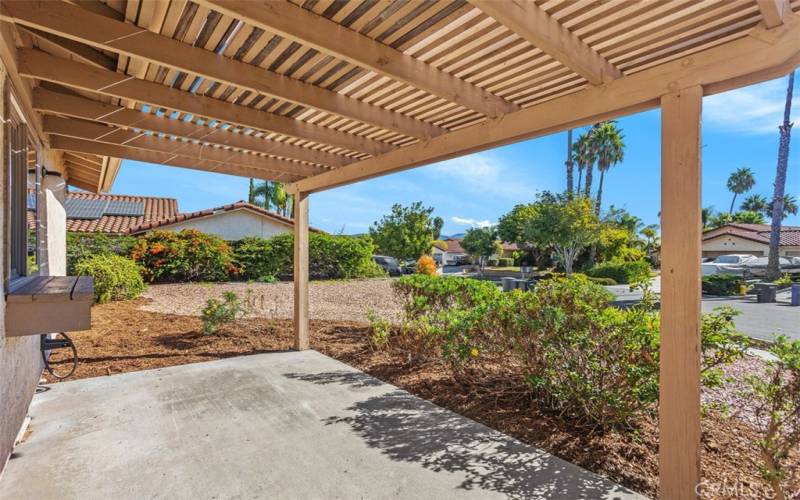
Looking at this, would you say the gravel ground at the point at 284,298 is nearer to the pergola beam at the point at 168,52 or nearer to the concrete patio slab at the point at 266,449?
the concrete patio slab at the point at 266,449

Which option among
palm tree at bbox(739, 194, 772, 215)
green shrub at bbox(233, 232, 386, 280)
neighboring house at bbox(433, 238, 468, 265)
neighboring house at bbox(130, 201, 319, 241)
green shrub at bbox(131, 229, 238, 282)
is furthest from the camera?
palm tree at bbox(739, 194, 772, 215)

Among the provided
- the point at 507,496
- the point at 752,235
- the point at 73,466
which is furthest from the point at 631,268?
the point at 73,466

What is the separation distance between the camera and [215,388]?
4.19 m

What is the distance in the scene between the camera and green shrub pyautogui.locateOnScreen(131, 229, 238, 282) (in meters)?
13.2

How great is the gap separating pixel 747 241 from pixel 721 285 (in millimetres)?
19113

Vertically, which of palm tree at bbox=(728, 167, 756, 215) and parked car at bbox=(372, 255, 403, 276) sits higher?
palm tree at bbox=(728, 167, 756, 215)

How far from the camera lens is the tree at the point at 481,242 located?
32812 millimetres


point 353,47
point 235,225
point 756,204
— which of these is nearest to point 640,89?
point 353,47

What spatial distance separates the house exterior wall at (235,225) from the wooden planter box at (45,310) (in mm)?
15571

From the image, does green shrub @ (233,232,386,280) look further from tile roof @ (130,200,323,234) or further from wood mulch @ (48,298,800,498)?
wood mulch @ (48,298,800,498)

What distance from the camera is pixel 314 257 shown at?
1638 cm

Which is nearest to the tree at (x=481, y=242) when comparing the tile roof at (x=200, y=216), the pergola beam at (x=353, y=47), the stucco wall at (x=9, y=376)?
the tile roof at (x=200, y=216)

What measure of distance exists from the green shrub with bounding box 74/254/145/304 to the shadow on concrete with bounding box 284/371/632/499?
8.42 metres

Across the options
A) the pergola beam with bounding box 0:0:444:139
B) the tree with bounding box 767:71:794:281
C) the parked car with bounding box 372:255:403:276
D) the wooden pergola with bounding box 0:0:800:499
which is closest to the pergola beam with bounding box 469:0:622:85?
the wooden pergola with bounding box 0:0:800:499
